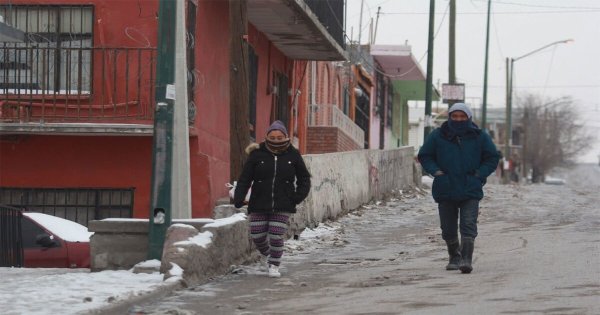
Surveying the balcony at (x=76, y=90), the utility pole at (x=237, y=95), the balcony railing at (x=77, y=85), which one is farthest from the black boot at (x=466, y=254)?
the balcony railing at (x=77, y=85)

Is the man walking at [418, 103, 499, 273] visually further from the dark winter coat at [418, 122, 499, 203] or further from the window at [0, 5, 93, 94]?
the window at [0, 5, 93, 94]

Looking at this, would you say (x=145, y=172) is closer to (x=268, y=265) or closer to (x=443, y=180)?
(x=268, y=265)

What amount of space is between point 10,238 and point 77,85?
248 centimetres

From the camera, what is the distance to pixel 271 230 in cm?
1202

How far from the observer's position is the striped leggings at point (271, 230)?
39.3 feet

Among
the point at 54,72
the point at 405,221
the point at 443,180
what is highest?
the point at 54,72

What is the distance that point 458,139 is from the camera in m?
11.7

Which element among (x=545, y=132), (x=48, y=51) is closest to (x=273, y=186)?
(x=48, y=51)

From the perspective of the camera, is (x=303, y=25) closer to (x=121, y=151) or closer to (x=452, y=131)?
(x=121, y=151)

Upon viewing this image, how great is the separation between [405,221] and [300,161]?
9.35m

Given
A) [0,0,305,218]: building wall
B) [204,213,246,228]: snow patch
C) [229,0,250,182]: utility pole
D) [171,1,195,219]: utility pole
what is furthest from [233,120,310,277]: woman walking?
[0,0,305,218]: building wall

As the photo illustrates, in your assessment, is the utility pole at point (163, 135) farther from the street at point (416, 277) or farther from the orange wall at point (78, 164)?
the orange wall at point (78, 164)

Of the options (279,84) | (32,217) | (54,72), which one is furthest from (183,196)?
(279,84)

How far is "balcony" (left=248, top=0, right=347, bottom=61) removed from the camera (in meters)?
19.6
